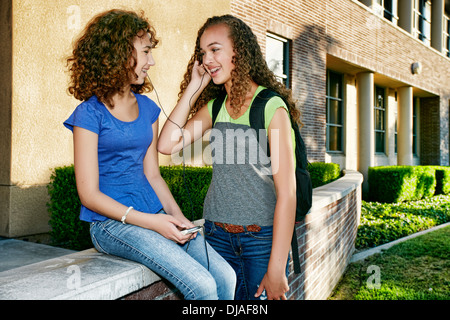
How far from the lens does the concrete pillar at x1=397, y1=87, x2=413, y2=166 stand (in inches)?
632

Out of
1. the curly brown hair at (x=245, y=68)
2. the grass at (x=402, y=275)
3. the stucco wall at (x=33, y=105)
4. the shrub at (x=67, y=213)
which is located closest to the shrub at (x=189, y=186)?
the shrub at (x=67, y=213)

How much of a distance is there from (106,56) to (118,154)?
50cm

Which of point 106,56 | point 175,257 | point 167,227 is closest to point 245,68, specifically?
point 106,56

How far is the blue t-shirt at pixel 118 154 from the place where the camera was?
1.97 m

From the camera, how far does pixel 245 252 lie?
6.77 feet

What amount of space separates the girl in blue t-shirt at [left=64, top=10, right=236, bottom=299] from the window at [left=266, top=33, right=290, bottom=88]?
763cm

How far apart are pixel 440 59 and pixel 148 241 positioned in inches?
794

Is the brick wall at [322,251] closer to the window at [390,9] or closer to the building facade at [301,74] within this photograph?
the building facade at [301,74]

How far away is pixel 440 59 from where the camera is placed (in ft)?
61.2

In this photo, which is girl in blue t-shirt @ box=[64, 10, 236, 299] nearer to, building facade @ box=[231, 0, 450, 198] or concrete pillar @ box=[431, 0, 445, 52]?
building facade @ box=[231, 0, 450, 198]

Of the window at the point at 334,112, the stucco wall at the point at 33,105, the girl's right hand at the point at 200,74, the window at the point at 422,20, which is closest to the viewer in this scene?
the girl's right hand at the point at 200,74

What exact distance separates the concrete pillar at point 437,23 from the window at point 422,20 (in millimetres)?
165
